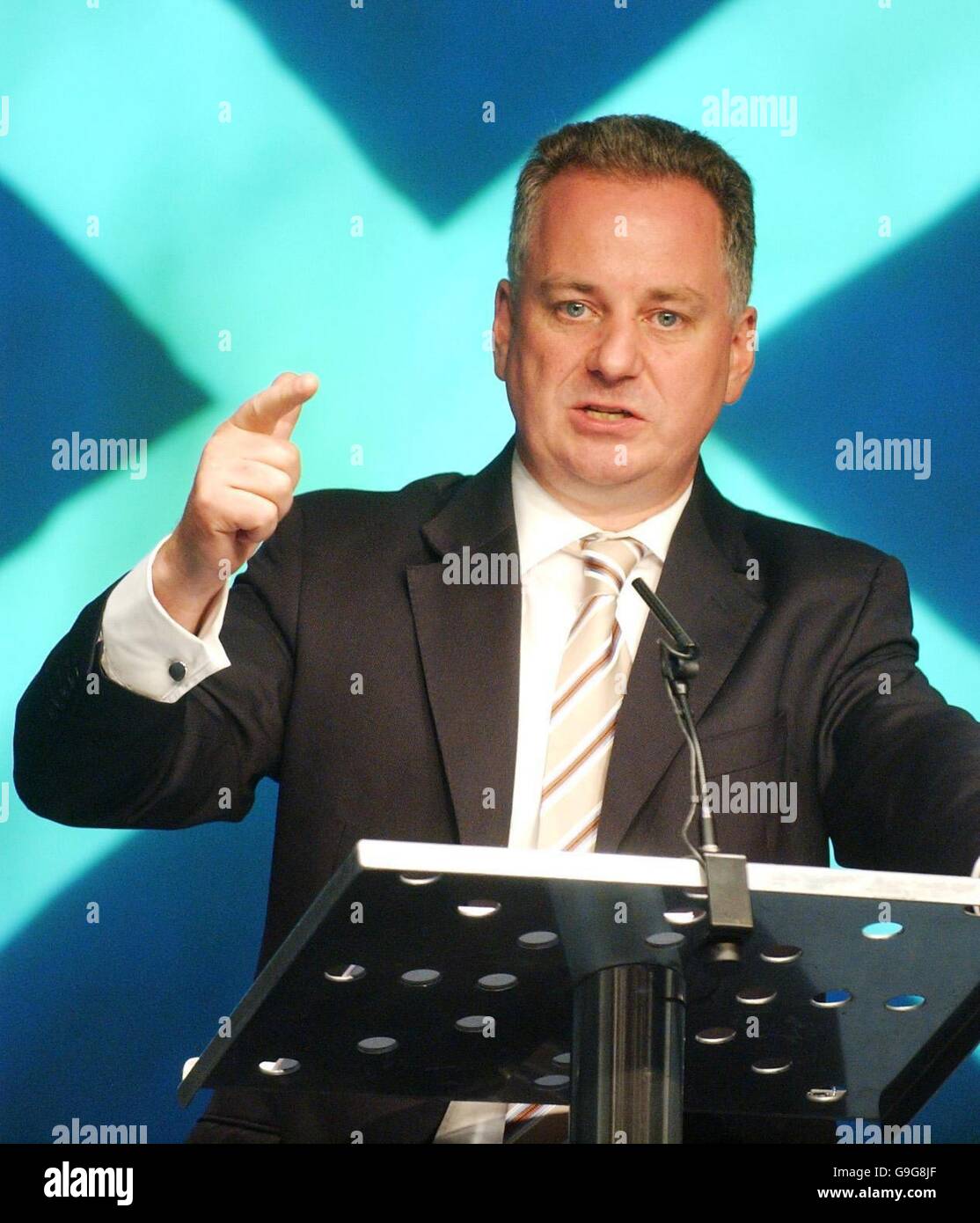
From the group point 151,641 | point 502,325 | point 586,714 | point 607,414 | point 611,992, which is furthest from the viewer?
point 502,325

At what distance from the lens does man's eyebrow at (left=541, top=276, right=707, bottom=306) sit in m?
2.44

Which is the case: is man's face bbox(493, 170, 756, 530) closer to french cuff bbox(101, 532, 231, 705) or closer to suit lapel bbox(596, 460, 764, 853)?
suit lapel bbox(596, 460, 764, 853)

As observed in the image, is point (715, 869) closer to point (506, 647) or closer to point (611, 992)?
point (611, 992)

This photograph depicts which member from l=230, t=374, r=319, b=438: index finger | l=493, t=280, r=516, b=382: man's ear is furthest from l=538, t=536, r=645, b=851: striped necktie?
l=230, t=374, r=319, b=438: index finger

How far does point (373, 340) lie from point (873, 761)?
3.69ft

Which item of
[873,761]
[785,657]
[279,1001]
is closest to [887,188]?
[785,657]

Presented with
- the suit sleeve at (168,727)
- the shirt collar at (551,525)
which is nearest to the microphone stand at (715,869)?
the suit sleeve at (168,727)

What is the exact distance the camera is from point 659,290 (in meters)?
2.44

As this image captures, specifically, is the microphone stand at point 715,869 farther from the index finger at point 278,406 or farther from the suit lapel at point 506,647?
the suit lapel at point 506,647

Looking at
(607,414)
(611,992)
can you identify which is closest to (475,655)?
(607,414)

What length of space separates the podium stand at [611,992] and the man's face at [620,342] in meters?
0.97

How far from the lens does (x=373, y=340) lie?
2.91 metres

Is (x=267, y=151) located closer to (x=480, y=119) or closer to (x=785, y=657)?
(x=480, y=119)

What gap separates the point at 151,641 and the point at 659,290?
0.95 metres
